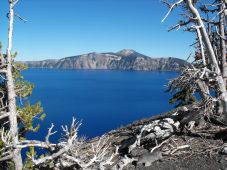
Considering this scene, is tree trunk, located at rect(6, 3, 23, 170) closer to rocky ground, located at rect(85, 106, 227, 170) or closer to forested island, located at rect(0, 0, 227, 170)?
forested island, located at rect(0, 0, 227, 170)

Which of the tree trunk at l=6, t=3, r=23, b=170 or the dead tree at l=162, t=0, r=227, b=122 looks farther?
the tree trunk at l=6, t=3, r=23, b=170

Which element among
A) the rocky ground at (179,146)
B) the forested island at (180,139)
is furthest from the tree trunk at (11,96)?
the rocky ground at (179,146)

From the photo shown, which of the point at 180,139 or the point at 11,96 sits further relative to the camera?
the point at 11,96

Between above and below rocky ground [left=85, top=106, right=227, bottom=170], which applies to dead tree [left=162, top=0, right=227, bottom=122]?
above

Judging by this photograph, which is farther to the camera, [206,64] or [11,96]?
[11,96]

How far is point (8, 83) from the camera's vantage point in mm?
18781

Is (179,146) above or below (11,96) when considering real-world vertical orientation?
below

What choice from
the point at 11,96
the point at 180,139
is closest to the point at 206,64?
the point at 180,139

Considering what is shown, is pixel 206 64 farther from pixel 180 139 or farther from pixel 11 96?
pixel 11 96

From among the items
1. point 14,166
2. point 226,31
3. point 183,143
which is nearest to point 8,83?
point 14,166

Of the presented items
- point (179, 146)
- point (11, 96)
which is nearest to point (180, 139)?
point (179, 146)

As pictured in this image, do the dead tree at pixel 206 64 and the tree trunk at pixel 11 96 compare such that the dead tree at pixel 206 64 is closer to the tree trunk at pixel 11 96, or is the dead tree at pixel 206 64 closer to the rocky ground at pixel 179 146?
the rocky ground at pixel 179 146

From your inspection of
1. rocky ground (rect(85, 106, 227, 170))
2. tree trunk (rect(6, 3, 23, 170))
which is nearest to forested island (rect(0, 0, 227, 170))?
rocky ground (rect(85, 106, 227, 170))

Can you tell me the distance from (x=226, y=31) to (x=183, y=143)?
635 cm
